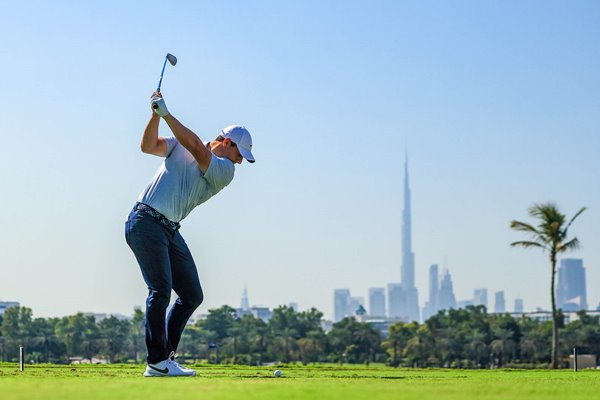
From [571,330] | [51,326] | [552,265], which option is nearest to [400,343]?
[571,330]

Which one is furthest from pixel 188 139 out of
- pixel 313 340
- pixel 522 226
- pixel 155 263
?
pixel 313 340

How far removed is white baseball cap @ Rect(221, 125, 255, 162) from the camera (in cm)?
1127

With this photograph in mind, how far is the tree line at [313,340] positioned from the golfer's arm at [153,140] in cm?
12955

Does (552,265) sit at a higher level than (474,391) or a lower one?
higher

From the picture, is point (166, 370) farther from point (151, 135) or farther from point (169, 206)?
point (151, 135)

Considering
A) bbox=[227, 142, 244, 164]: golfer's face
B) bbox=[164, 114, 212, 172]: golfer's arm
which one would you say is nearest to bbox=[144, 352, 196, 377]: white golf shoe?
bbox=[164, 114, 212, 172]: golfer's arm

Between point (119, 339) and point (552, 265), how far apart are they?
399ft

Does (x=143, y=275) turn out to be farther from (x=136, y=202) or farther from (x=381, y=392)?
(x=381, y=392)

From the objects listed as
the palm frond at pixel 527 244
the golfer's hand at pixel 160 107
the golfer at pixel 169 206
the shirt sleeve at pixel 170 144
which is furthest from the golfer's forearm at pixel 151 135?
the palm frond at pixel 527 244

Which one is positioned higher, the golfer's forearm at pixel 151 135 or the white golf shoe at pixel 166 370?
the golfer's forearm at pixel 151 135

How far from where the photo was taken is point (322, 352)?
159125 mm

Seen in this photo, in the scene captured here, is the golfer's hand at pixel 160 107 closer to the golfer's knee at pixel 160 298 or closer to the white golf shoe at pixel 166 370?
the golfer's knee at pixel 160 298

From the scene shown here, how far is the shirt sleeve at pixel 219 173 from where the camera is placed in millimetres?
10883

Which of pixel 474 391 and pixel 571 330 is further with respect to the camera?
pixel 571 330
